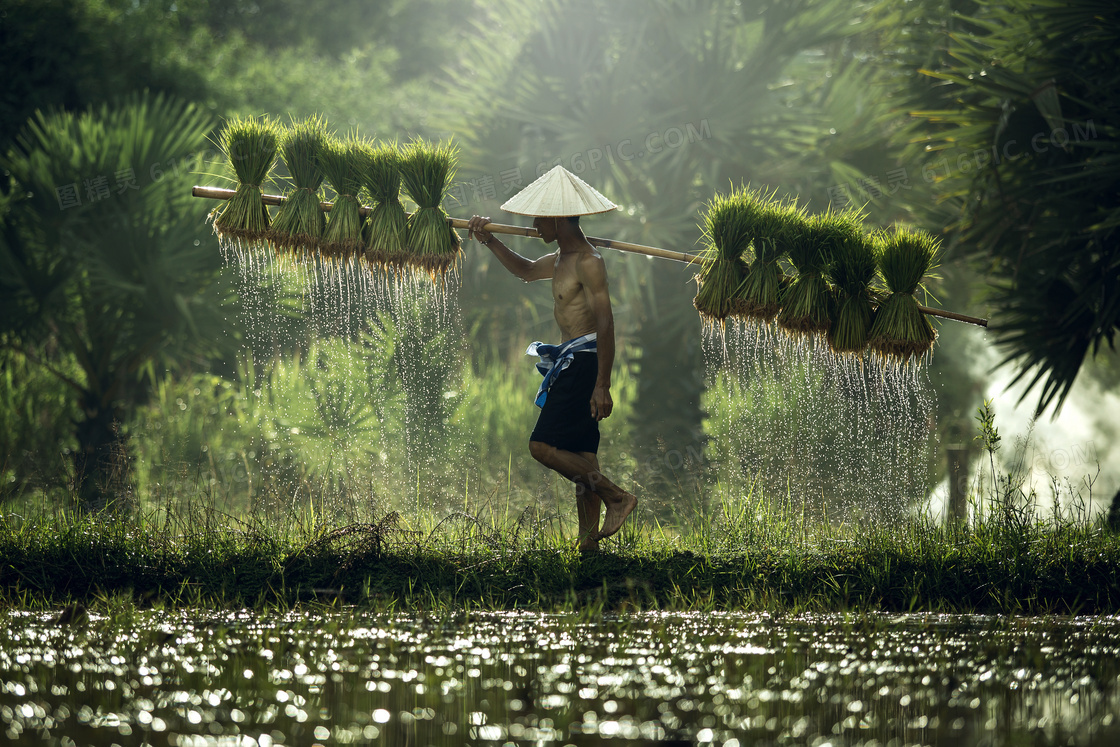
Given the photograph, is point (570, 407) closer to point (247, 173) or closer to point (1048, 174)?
point (247, 173)

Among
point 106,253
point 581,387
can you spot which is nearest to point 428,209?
point 581,387

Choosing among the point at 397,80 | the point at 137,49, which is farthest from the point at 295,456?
the point at 397,80

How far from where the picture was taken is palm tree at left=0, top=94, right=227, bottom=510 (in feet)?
36.9

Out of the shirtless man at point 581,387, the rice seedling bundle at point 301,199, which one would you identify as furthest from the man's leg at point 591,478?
the rice seedling bundle at point 301,199

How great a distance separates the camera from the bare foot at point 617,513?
16.9 ft

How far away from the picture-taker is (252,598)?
4.65m

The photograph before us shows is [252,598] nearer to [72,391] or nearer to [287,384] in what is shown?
[287,384]

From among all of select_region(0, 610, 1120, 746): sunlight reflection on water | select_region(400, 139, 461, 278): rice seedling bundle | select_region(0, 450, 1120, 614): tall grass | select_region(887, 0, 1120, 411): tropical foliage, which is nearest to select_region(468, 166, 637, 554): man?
select_region(400, 139, 461, 278): rice seedling bundle

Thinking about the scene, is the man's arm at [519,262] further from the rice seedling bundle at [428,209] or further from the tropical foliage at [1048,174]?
the tropical foliage at [1048,174]

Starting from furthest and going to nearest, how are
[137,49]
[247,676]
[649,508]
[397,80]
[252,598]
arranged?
[397,80] → [137,49] → [649,508] → [252,598] → [247,676]

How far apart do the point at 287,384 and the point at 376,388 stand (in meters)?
1.05

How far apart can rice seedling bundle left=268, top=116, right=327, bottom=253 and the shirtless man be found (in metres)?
0.92

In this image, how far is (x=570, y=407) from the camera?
5227mm

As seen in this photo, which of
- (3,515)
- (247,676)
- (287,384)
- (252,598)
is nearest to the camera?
(247,676)
